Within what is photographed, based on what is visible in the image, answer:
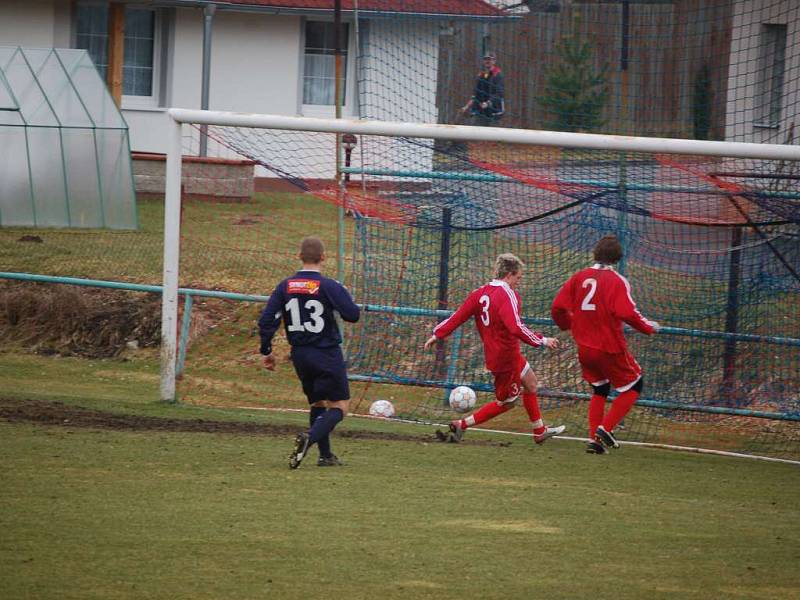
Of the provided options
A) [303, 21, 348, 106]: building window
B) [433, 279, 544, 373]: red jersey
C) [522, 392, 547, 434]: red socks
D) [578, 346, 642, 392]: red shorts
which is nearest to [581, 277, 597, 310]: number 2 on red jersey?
[578, 346, 642, 392]: red shorts

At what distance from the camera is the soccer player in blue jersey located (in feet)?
26.6

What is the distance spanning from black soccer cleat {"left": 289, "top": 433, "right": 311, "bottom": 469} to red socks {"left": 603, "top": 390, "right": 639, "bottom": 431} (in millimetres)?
2747

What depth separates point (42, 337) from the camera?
1479cm

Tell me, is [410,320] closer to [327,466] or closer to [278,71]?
[327,466]

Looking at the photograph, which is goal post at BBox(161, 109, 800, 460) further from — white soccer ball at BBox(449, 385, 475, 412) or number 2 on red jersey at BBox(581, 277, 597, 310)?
number 2 on red jersey at BBox(581, 277, 597, 310)

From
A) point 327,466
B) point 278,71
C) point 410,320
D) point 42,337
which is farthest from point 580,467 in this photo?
point 278,71

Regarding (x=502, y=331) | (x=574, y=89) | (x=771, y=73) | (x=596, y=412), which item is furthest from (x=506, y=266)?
(x=574, y=89)

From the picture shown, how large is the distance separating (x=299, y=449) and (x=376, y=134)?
330 centimetres

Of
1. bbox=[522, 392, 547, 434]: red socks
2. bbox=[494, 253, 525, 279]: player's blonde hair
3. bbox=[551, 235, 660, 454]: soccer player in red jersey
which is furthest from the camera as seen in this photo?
bbox=[522, 392, 547, 434]: red socks

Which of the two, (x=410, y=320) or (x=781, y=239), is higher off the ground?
(x=781, y=239)

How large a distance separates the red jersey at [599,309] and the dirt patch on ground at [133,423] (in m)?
1.28

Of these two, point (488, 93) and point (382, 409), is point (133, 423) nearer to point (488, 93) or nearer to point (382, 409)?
point (382, 409)

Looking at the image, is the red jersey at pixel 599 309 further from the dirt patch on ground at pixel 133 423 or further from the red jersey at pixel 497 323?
the dirt patch on ground at pixel 133 423

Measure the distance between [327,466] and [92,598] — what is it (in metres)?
3.36
